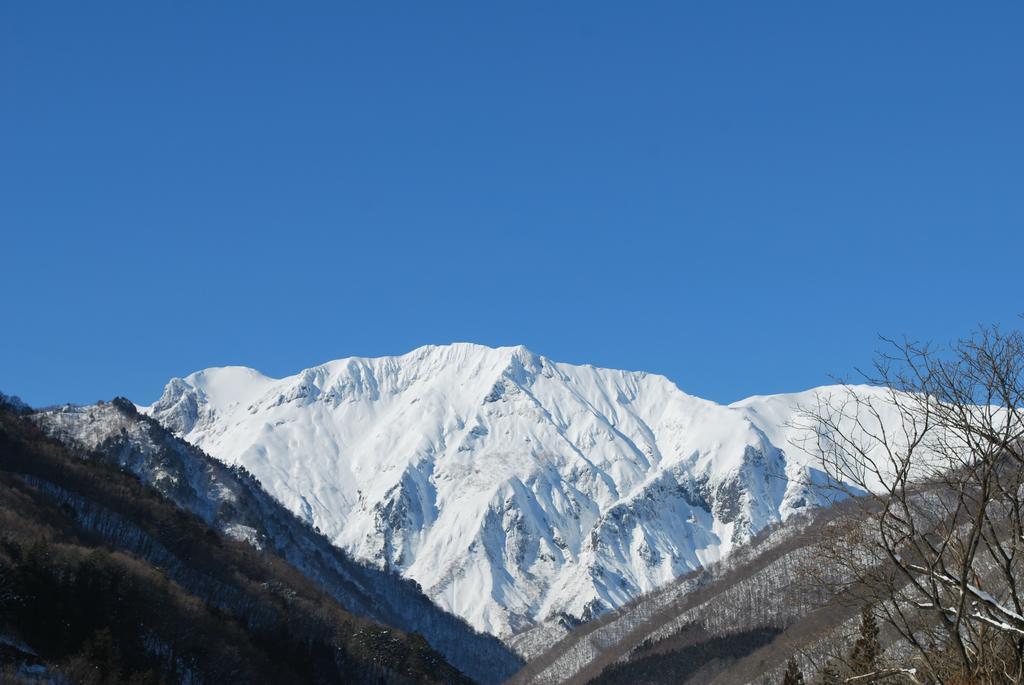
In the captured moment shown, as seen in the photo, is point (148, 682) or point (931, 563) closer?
point (931, 563)

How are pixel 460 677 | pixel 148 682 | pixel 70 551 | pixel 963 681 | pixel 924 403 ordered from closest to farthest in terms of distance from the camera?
pixel 963 681, pixel 924 403, pixel 148 682, pixel 70 551, pixel 460 677

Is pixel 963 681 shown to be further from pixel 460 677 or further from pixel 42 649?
pixel 460 677

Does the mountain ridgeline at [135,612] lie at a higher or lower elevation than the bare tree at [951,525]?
higher

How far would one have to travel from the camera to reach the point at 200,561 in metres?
192

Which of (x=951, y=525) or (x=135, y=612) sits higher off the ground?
(x=135, y=612)

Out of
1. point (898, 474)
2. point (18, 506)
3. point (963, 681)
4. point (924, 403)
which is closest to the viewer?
point (963, 681)

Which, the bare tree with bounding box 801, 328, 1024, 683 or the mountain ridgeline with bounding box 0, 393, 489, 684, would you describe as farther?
the mountain ridgeline with bounding box 0, 393, 489, 684

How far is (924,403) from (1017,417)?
1.60m

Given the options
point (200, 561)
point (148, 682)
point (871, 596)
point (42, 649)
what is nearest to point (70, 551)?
point (42, 649)

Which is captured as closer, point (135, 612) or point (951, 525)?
point (951, 525)

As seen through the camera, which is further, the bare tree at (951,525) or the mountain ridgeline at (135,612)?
the mountain ridgeline at (135,612)

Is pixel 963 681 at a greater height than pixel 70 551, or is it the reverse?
pixel 70 551

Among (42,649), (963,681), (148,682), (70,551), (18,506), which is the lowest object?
(963,681)

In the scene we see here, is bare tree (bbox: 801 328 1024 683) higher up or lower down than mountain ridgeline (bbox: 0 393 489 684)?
lower down
